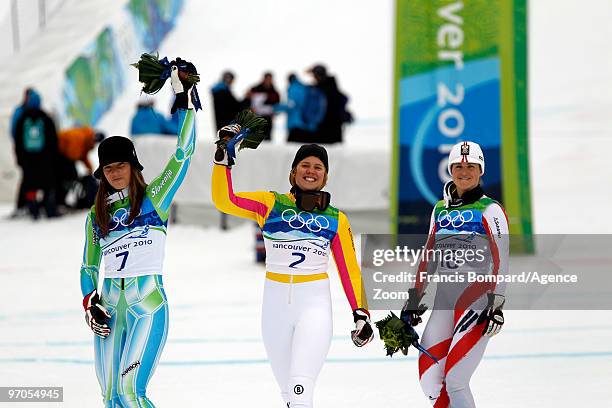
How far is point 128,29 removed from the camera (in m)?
23.0

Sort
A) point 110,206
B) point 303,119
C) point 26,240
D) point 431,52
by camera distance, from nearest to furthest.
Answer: point 110,206, point 431,52, point 303,119, point 26,240

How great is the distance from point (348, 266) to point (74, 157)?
12.0m

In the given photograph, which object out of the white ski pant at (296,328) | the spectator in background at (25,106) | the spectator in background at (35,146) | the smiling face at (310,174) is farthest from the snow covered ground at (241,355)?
the spectator in background at (25,106)

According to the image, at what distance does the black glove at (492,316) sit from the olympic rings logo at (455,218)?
1.37ft

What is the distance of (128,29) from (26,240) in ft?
25.7

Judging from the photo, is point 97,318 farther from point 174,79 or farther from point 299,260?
point 174,79

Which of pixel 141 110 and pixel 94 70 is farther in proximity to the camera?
pixel 94 70

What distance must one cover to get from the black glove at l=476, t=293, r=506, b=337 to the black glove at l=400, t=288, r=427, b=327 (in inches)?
14.0

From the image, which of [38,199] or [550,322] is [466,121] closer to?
[550,322]

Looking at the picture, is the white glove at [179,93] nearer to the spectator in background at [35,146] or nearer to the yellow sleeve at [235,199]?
the yellow sleeve at [235,199]

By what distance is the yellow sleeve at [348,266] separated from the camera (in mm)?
6172

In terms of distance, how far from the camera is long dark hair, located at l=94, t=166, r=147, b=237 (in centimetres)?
611

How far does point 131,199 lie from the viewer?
6.11m

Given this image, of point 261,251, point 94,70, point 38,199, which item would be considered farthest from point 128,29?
point 261,251
